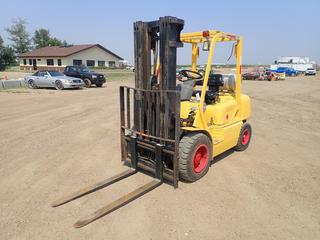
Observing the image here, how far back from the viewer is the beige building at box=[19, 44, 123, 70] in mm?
47188

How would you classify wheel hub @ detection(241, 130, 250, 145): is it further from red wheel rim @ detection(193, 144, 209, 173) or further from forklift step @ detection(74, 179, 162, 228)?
forklift step @ detection(74, 179, 162, 228)

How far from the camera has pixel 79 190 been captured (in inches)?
174

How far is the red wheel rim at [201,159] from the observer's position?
15.7 ft

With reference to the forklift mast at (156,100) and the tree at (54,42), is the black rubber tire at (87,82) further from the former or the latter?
the tree at (54,42)

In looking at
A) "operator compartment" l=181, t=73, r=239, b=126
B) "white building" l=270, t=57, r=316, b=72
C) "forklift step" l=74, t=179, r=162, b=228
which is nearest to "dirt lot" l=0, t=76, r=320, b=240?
"forklift step" l=74, t=179, r=162, b=228

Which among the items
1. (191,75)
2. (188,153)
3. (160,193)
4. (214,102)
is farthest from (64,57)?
(160,193)

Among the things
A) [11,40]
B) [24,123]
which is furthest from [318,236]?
[11,40]

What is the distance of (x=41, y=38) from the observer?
86625 millimetres

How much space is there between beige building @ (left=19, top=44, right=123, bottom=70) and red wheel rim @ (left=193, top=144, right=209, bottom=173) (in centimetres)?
4541

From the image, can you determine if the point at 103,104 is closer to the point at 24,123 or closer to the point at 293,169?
the point at 24,123

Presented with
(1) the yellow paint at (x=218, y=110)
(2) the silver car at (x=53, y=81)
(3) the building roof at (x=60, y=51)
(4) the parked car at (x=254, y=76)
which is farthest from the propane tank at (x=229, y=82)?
(3) the building roof at (x=60, y=51)

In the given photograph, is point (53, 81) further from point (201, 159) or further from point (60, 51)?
point (60, 51)

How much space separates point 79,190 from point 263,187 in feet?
9.65

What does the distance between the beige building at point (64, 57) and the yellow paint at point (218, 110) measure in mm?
44428
